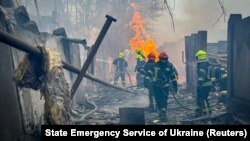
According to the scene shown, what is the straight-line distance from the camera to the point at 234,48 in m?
8.12

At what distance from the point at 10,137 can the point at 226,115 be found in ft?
19.8

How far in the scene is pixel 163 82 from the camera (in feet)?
29.7

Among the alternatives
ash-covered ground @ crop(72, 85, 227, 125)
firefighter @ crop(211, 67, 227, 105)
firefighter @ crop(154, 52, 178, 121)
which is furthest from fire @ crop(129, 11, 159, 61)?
firefighter @ crop(154, 52, 178, 121)

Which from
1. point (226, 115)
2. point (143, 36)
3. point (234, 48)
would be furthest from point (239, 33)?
point (143, 36)

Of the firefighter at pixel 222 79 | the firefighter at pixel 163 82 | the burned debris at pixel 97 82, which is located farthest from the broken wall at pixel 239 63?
the firefighter at pixel 163 82

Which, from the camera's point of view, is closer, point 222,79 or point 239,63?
point 239,63
